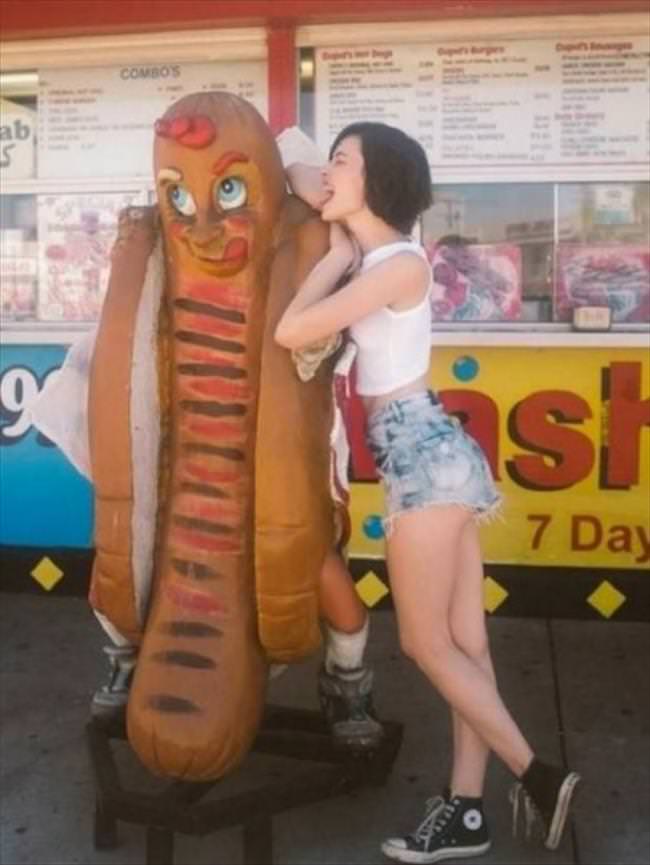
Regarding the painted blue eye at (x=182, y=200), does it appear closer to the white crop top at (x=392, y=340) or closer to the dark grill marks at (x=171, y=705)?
the white crop top at (x=392, y=340)

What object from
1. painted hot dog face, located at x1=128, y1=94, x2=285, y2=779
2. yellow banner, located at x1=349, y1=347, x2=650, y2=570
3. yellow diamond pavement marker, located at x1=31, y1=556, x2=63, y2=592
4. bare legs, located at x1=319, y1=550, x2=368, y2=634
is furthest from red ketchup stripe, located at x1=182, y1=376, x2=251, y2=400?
yellow diamond pavement marker, located at x1=31, y1=556, x2=63, y2=592

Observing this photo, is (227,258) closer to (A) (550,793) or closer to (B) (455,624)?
(B) (455,624)

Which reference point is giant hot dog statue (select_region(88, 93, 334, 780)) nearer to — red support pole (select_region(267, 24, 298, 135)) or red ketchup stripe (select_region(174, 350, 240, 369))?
red ketchup stripe (select_region(174, 350, 240, 369))

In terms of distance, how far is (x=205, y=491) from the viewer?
3.16m

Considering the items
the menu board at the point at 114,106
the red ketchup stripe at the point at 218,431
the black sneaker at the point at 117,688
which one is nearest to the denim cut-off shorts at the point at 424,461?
the red ketchup stripe at the point at 218,431

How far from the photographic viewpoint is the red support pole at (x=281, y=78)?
4.79 metres

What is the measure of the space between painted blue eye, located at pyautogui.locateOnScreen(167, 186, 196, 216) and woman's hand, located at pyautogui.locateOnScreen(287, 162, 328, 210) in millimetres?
318

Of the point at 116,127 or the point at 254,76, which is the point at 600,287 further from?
the point at 116,127

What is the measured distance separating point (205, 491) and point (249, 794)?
804 mm

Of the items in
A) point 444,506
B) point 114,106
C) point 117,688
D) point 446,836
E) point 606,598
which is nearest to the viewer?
point 444,506

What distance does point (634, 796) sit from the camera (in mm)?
3641

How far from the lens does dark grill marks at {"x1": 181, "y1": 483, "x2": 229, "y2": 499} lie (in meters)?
3.15

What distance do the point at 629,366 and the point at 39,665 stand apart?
264cm

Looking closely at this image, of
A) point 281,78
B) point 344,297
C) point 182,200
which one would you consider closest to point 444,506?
point 344,297
